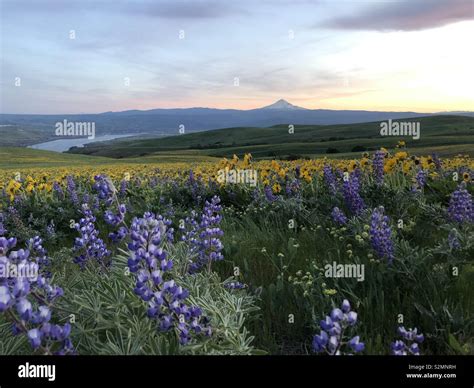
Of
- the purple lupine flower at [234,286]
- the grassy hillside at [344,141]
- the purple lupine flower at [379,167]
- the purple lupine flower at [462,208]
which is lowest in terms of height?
the purple lupine flower at [234,286]

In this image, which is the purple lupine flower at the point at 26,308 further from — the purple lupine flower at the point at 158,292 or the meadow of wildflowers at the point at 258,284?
the purple lupine flower at the point at 158,292

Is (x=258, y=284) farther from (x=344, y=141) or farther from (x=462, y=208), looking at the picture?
(x=344, y=141)

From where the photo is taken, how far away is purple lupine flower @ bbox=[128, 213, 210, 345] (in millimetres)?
1873

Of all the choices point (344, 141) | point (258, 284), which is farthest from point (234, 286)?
point (344, 141)

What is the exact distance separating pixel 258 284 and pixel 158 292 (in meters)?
1.77

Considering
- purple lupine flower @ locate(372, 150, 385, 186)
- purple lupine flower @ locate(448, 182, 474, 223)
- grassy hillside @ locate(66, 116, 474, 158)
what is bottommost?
purple lupine flower @ locate(448, 182, 474, 223)

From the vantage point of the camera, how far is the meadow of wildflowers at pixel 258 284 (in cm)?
195

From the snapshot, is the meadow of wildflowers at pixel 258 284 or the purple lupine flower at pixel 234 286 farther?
the purple lupine flower at pixel 234 286

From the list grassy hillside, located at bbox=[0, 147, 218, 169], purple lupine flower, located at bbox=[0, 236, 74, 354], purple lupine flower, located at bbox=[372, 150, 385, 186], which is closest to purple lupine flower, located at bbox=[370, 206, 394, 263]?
purple lupine flower, located at bbox=[0, 236, 74, 354]

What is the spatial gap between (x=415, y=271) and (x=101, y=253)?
7.82 ft

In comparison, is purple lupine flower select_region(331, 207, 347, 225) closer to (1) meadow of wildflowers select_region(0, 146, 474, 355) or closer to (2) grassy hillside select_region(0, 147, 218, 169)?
(1) meadow of wildflowers select_region(0, 146, 474, 355)

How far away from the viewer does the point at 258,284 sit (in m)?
3.50

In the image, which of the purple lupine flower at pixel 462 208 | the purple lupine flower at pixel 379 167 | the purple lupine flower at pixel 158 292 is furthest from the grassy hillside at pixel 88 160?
the purple lupine flower at pixel 158 292
